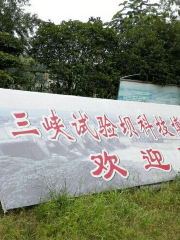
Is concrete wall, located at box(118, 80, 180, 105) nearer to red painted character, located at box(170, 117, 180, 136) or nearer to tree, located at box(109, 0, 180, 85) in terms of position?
tree, located at box(109, 0, 180, 85)

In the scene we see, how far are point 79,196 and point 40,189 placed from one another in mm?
384

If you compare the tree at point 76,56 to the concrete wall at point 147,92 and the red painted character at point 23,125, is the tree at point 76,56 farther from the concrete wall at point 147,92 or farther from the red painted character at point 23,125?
the red painted character at point 23,125

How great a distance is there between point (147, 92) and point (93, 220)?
573cm

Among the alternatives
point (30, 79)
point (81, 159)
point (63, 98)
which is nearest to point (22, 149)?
point (81, 159)

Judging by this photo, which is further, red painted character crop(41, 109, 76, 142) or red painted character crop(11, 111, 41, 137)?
red painted character crop(41, 109, 76, 142)

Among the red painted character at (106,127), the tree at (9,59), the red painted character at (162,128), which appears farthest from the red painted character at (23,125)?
the tree at (9,59)

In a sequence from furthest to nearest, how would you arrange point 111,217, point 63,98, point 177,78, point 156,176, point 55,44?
point 177,78
point 55,44
point 156,176
point 63,98
point 111,217

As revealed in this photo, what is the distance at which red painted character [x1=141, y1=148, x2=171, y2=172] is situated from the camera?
321 cm

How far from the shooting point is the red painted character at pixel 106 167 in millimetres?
2736

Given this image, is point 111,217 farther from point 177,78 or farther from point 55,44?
point 177,78

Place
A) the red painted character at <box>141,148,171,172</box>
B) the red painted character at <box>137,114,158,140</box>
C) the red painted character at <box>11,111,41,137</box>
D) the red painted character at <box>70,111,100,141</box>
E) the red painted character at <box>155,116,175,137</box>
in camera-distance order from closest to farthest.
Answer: the red painted character at <box>11,111,41,137</box> < the red painted character at <box>70,111,100,141</box> < the red painted character at <box>141,148,171,172</box> < the red painted character at <box>137,114,158,140</box> < the red painted character at <box>155,116,175,137</box>

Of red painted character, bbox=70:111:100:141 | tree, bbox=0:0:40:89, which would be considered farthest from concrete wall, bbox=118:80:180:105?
red painted character, bbox=70:111:100:141

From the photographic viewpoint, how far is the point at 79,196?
8.05 feet

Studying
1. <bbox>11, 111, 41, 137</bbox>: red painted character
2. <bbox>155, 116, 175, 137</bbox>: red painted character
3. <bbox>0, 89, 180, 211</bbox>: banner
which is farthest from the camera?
<bbox>155, 116, 175, 137</bbox>: red painted character
